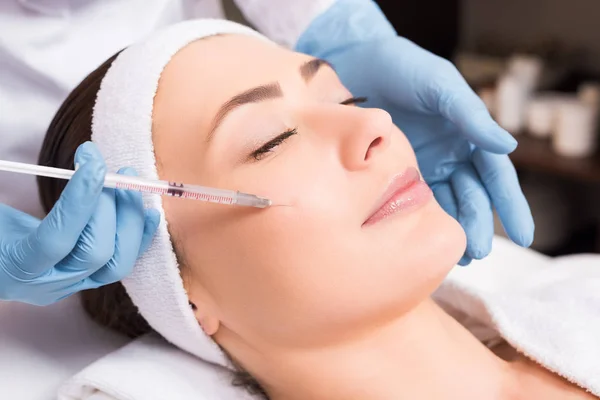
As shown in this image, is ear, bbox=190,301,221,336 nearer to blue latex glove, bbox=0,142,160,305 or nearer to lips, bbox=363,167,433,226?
blue latex glove, bbox=0,142,160,305

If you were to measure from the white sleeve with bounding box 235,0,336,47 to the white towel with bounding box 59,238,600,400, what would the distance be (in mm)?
691

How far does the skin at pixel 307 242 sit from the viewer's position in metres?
0.84

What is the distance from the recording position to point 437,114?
1.27 meters

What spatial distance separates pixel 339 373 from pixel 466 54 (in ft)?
7.10

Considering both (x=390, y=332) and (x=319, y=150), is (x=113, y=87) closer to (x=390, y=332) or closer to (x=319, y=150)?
(x=319, y=150)

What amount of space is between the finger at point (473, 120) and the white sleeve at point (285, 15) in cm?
44

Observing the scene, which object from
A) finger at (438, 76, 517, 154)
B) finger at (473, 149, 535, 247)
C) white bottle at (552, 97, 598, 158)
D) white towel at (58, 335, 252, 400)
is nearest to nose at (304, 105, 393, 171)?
finger at (438, 76, 517, 154)

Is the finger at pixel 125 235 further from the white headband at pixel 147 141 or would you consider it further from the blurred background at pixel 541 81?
the blurred background at pixel 541 81

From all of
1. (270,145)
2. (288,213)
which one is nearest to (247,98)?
(270,145)

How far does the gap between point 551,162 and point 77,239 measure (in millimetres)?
1887

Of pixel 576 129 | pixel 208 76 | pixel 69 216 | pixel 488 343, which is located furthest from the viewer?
pixel 576 129

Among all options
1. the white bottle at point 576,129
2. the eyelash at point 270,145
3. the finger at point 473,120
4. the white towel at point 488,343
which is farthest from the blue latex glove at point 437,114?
the white bottle at point 576,129

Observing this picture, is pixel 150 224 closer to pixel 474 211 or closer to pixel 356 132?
pixel 356 132

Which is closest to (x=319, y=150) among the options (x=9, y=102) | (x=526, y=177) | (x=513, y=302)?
(x=513, y=302)
